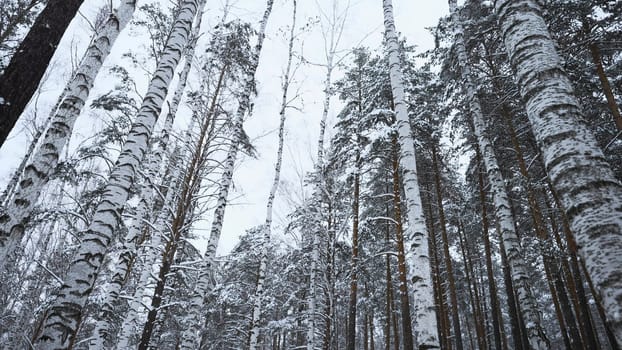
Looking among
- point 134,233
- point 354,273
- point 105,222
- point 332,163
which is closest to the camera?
point 105,222

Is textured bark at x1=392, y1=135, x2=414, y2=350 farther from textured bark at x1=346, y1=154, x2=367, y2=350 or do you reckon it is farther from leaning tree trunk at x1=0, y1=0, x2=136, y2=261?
leaning tree trunk at x1=0, y1=0, x2=136, y2=261

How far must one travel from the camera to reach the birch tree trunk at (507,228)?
6688mm

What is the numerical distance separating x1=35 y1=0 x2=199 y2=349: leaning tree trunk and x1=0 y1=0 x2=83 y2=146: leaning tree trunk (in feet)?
4.58

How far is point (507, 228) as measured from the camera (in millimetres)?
7504

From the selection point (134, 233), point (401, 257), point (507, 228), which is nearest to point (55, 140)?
point (134, 233)

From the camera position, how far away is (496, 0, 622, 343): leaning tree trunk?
1.72 meters

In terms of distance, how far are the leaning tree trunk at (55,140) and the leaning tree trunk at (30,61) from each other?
781mm

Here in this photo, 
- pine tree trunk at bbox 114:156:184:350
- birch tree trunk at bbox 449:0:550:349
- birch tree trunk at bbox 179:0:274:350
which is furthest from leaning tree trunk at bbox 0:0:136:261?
birch tree trunk at bbox 449:0:550:349

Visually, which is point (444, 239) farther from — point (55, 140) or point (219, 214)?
point (55, 140)

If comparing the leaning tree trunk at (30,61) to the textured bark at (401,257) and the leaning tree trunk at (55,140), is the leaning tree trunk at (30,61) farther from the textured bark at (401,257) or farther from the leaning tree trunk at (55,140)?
the textured bark at (401,257)

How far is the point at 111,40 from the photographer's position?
523cm

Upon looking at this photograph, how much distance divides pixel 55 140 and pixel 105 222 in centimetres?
139

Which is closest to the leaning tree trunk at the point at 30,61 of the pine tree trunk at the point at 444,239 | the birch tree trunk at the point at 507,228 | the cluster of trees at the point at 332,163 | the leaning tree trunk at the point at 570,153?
the cluster of trees at the point at 332,163

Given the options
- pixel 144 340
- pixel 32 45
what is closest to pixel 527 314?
pixel 144 340
